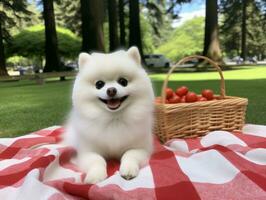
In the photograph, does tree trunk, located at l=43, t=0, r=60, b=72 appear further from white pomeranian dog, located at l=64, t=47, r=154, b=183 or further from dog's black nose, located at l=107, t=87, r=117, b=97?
dog's black nose, located at l=107, t=87, r=117, b=97

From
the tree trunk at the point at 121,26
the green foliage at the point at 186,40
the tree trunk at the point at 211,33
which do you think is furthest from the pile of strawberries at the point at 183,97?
the green foliage at the point at 186,40

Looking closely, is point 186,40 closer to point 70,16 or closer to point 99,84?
point 70,16

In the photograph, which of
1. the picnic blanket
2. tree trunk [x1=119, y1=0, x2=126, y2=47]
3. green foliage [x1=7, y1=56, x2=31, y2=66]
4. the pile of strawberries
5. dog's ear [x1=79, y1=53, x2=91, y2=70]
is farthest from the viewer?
green foliage [x1=7, y1=56, x2=31, y2=66]

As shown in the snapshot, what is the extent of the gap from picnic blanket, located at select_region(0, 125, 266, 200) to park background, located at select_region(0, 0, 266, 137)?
3.43 ft

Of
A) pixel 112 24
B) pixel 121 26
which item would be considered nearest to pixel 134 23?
pixel 112 24

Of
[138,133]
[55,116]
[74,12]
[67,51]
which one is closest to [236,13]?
[74,12]

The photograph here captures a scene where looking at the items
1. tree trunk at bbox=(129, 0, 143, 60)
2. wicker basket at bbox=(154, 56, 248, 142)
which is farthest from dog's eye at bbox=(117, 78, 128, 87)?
tree trunk at bbox=(129, 0, 143, 60)

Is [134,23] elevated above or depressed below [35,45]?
above

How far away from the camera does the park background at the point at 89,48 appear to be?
20.8ft

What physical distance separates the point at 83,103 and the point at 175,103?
1.34 m

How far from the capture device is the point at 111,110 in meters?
2.52

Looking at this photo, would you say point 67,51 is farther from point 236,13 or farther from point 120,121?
point 120,121

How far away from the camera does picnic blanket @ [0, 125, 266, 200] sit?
2055mm

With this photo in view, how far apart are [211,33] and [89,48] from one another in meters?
7.17
